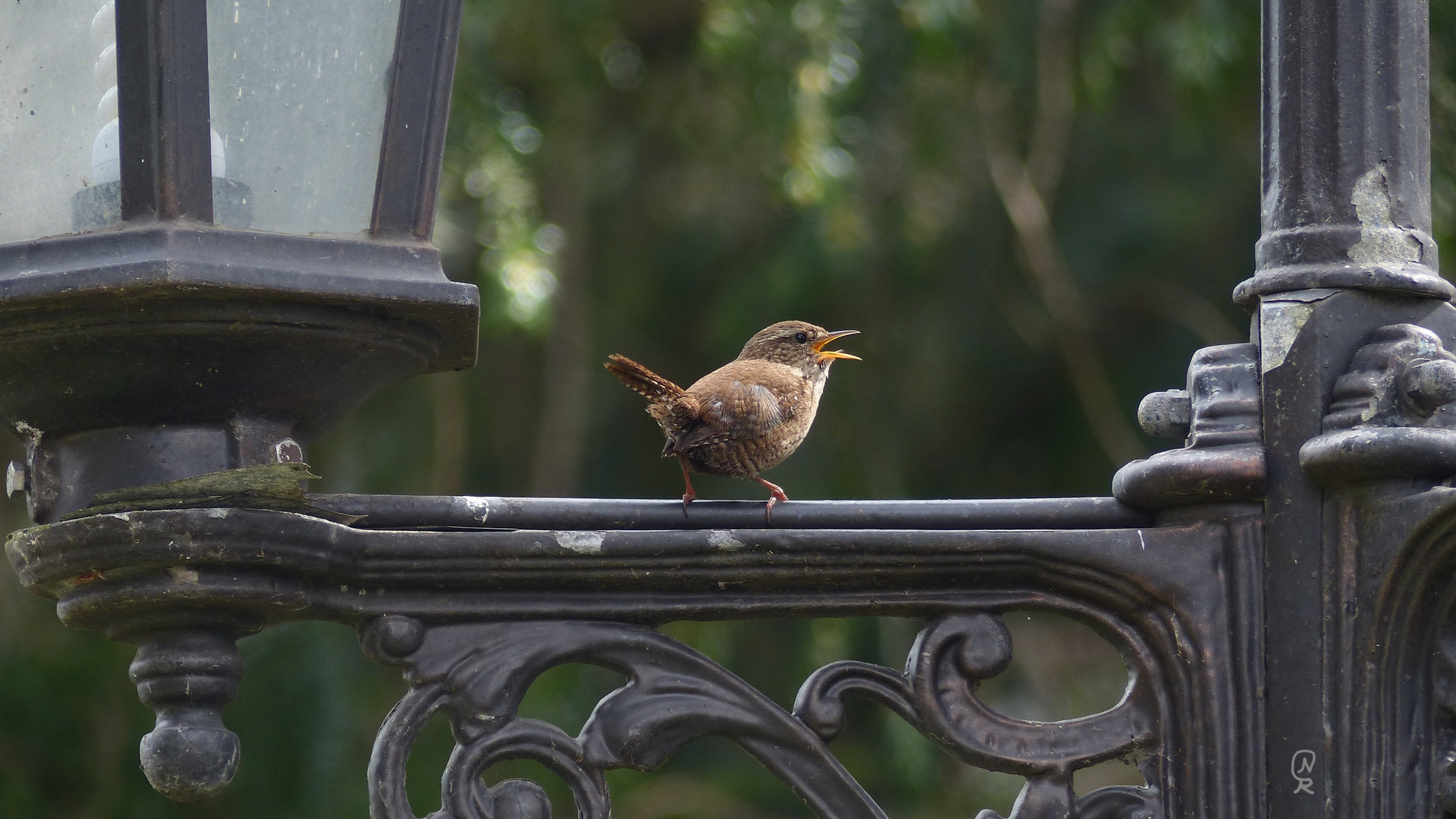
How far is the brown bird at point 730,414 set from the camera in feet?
7.84

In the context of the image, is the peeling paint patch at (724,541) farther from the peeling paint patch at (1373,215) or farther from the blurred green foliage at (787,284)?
the blurred green foliage at (787,284)

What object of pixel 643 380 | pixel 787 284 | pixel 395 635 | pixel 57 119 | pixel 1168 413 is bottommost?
pixel 395 635

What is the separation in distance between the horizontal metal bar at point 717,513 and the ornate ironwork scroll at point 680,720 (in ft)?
0.32

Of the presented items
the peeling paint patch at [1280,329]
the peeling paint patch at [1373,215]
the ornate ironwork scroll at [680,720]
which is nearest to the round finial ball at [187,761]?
the ornate ironwork scroll at [680,720]

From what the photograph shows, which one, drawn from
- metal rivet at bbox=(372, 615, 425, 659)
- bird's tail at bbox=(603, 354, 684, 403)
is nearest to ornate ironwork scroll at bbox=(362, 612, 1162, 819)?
metal rivet at bbox=(372, 615, 425, 659)

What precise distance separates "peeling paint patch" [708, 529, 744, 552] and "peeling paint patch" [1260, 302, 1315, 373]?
1.89ft

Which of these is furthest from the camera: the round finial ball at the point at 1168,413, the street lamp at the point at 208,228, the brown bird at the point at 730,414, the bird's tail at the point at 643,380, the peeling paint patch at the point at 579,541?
the brown bird at the point at 730,414

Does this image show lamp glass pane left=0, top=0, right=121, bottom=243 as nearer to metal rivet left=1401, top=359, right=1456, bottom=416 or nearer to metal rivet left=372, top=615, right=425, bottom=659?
metal rivet left=372, top=615, right=425, bottom=659

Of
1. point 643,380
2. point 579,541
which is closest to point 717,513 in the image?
point 579,541

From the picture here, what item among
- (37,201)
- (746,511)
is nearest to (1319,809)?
(746,511)

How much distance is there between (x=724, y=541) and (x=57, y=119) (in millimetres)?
754

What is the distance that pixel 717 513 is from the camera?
165 centimetres

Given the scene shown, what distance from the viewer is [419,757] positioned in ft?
12.4

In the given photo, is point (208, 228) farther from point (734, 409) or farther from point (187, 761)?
point (734, 409)
